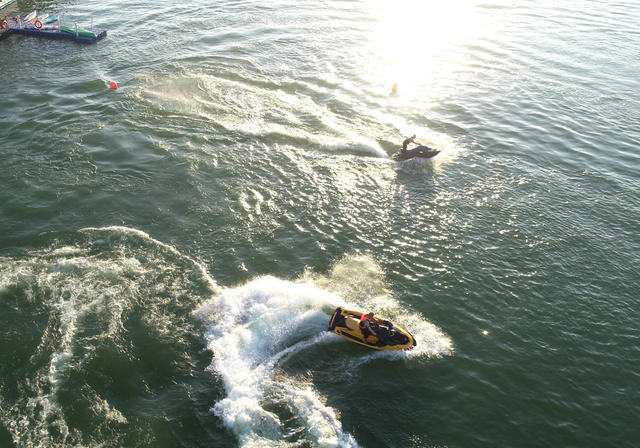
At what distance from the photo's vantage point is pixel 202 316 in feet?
65.9

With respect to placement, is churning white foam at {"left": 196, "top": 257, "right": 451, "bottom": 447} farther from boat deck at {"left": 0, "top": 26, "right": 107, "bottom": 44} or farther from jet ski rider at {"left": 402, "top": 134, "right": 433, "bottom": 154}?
boat deck at {"left": 0, "top": 26, "right": 107, "bottom": 44}

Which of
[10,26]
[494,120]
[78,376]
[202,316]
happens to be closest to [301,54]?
[494,120]

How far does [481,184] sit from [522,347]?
12645mm

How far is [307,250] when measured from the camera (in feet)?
78.2

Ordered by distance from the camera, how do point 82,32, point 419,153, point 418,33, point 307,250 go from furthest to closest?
point 418,33, point 82,32, point 419,153, point 307,250

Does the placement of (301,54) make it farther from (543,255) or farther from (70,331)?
(70,331)

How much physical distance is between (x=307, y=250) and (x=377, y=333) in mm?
6752

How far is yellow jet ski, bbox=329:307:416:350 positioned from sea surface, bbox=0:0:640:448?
67 centimetres

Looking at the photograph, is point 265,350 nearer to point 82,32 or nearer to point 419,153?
point 419,153

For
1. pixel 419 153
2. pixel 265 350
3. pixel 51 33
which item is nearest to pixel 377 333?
pixel 265 350

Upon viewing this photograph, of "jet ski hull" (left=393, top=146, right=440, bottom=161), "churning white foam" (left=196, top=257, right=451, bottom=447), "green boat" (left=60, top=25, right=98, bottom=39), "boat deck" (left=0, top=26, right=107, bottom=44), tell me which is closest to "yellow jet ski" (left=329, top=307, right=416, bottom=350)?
"churning white foam" (left=196, top=257, right=451, bottom=447)

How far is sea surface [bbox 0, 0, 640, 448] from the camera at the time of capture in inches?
667

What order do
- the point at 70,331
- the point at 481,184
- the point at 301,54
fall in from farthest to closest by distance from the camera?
the point at 301,54 → the point at 481,184 → the point at 70,331

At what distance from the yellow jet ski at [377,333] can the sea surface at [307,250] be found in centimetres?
67
